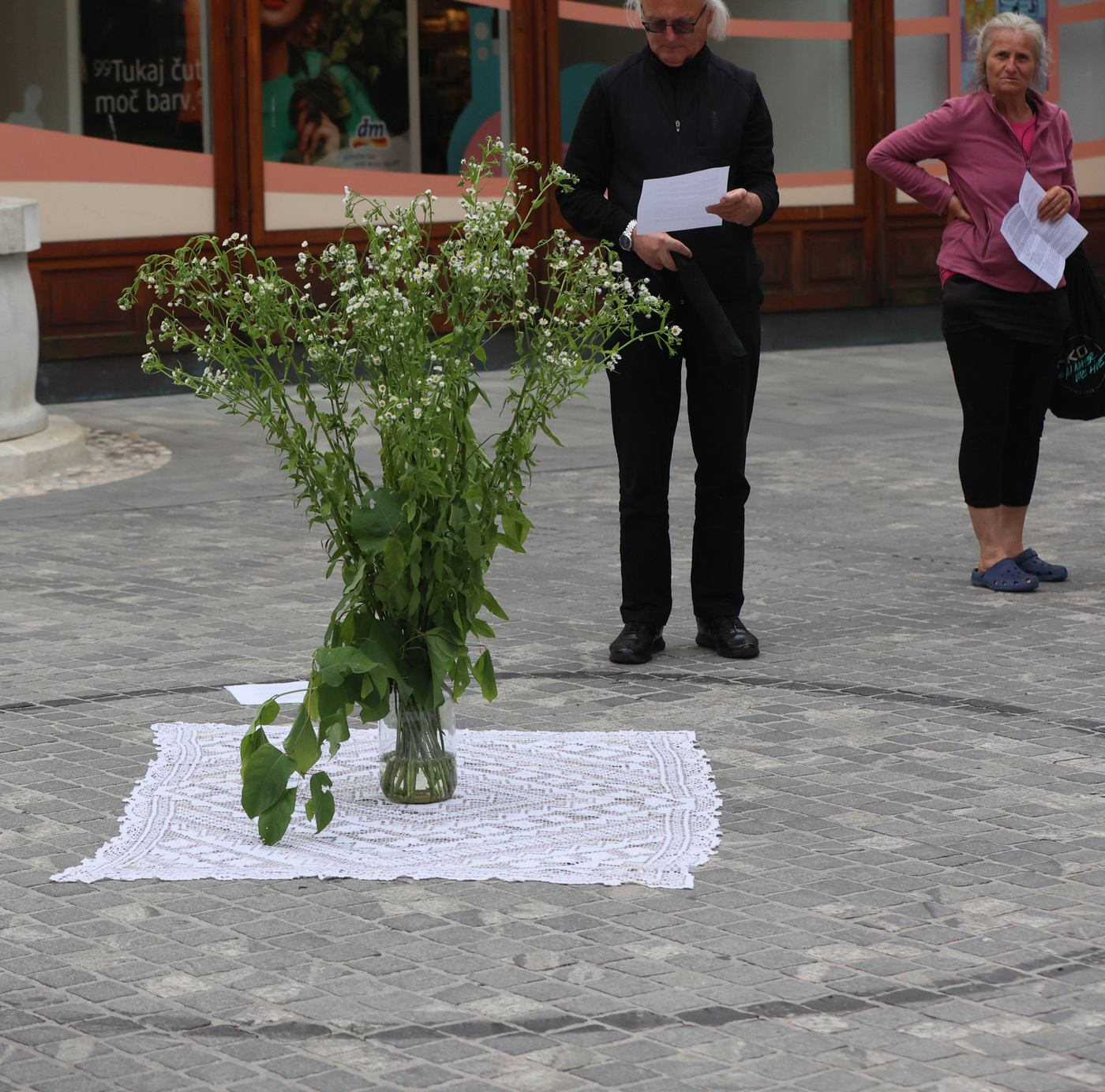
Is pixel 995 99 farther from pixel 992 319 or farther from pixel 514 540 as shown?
pixel 514 540

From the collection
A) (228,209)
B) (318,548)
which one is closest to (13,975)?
(318,548)

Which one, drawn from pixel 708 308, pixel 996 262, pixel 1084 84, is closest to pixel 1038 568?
pixel 996 262

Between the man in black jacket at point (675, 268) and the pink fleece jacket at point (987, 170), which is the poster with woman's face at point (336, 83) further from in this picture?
the man in black jacket at point (675, 268)

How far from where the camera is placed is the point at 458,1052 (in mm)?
2990

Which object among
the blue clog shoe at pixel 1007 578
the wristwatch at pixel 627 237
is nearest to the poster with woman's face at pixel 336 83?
the blue clog shoe at pixel 1007 578

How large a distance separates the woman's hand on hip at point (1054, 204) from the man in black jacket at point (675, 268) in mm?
1221

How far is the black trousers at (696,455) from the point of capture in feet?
17.9

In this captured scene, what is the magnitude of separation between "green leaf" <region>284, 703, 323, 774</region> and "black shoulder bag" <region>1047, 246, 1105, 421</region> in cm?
361

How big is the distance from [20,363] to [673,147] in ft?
16.1

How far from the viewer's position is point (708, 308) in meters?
5.23

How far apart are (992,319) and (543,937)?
363 cm

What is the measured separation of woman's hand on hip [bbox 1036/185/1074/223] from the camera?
6262 millimetres

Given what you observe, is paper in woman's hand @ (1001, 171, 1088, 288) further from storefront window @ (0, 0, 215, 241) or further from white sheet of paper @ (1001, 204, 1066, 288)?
storefront window @ (0, 0, 215, 241)

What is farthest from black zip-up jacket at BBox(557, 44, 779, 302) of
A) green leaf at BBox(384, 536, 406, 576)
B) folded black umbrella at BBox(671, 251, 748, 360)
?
green leaf at BBox(384, 536, 406, 576)
